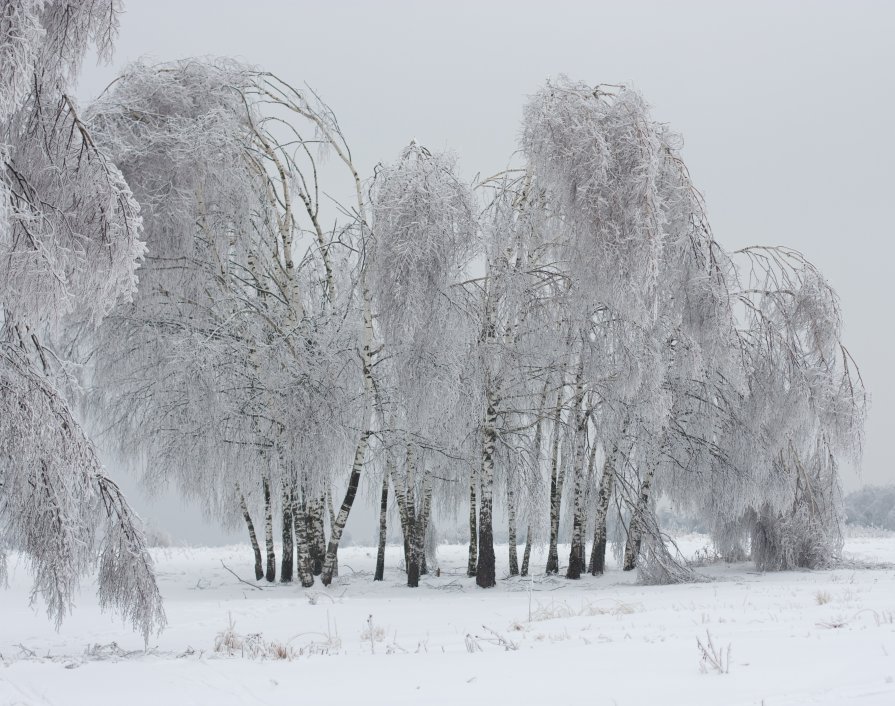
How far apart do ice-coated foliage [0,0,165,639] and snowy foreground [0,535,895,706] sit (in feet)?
2.75

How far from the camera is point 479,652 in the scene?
556 cm

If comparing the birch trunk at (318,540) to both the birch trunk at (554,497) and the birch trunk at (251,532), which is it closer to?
the birch trunk at (251,532)

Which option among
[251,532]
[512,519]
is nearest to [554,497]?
[512,519]

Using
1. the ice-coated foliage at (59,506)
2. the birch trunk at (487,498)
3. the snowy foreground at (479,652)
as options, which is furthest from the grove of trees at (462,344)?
the ice-coated foliage at (59,506)

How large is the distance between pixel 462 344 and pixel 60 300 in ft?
22.7

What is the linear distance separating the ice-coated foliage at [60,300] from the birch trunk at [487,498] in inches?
266

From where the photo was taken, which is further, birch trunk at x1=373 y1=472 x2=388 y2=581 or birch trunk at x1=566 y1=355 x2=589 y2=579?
birch trunk at x1=373 y1=472 x2=388 y2=581

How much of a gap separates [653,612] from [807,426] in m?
6.95

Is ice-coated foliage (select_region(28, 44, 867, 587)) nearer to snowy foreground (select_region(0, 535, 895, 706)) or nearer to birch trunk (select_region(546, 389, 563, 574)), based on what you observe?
birch trunk (select_region(546, 389, 563, 574))

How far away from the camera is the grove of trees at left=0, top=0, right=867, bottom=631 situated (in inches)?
448

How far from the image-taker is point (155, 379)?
13.2 metres

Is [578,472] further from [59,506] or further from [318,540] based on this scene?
[59,506]

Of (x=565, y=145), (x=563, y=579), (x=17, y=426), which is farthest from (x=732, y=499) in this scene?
(x=17, y=426)

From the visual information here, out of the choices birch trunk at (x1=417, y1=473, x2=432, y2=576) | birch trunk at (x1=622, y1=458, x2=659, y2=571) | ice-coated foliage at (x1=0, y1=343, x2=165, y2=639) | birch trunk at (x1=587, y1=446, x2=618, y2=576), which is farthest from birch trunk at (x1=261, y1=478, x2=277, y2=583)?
ice-coated foliage at (x1=0, y1=343, x2=165, y2=639)
